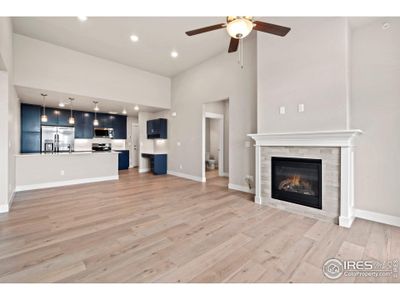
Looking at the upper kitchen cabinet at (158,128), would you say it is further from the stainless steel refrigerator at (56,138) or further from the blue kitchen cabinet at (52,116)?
the blue kitchen cabinet at (52,116)

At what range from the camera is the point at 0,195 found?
3.06 m

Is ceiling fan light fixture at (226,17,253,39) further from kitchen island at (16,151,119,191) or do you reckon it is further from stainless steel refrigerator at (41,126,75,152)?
stainless steel refrigerator at (41,126,75,152)

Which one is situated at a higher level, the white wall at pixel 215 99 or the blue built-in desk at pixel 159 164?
the white wall at pixel 215 99

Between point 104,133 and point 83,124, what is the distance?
2.81ft

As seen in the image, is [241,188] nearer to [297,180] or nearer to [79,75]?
[297,180]

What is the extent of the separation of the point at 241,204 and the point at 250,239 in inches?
51.4

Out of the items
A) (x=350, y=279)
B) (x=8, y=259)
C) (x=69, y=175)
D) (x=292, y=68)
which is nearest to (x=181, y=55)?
(x=292, y=68)

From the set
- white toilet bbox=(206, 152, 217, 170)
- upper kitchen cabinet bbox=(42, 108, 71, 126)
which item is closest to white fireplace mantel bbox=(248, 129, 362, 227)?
white toilet bbox=(206, 152, 217, 170)

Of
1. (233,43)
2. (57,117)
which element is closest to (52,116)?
(57,117)

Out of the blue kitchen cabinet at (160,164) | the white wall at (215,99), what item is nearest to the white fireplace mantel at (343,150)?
the white wall at (215,99)

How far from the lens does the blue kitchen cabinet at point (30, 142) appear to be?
616 cm

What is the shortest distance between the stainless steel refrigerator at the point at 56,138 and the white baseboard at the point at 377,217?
8027 millimetres

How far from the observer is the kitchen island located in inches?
180
